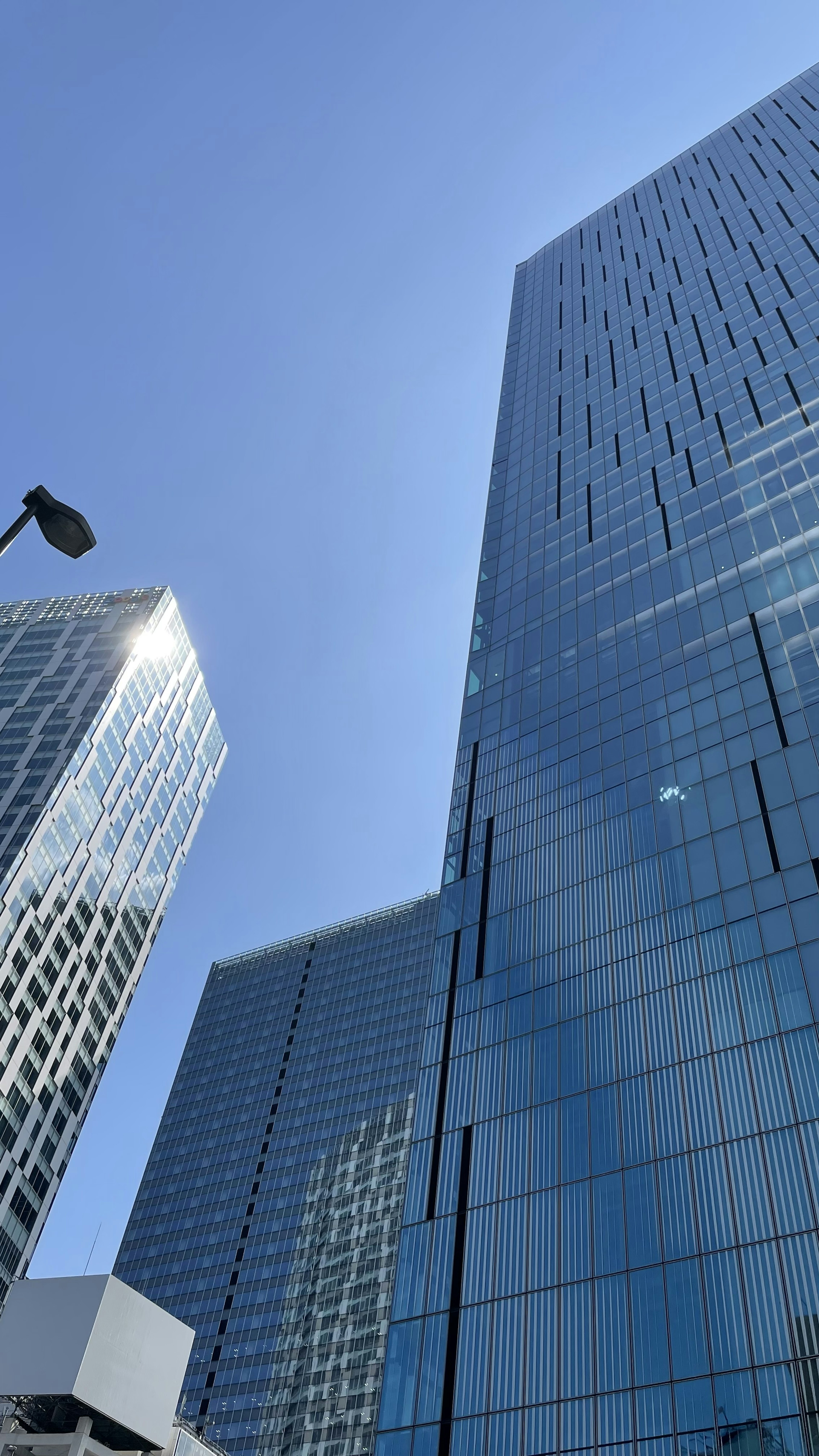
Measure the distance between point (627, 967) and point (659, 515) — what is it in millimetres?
31614

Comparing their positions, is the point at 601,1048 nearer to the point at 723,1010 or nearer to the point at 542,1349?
the point at 723,1010

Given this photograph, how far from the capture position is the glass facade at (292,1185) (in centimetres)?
12275

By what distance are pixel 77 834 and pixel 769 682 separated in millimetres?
82283

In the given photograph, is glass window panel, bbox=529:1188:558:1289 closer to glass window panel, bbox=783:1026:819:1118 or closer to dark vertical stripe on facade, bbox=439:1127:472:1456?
dark vertical stripe on facade, bbox=439:1127:472:1456

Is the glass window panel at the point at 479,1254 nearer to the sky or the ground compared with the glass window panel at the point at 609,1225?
nearer to the ground

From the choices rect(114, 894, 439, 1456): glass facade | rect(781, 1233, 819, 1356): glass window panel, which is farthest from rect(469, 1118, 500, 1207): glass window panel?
rect(114, 894, 439, 1456): glass facade

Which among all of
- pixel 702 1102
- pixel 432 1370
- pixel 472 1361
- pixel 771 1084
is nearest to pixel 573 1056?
pixel 702 1102

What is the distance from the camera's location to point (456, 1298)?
41.1 metres

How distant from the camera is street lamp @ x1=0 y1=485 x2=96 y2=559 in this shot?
14.5m

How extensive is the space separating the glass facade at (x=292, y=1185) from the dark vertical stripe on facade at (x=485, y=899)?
5046cm

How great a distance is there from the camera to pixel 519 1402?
36594 millimetres

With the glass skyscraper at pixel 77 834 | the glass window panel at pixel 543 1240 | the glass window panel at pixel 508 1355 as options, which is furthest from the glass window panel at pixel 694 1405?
the glass skyscraper at pixel 77 834

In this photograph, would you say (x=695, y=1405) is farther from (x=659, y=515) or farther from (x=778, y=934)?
(x=659, y=515)

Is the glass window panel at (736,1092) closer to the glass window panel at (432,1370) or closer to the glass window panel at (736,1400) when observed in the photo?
the glass window panel at (736,1400)
